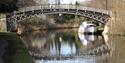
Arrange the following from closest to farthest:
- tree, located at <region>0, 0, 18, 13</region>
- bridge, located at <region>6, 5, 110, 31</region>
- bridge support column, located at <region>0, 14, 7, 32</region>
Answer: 1. bridge support column, located at <region>0, 14, 7, 32</region>
2. tree, located at <region>0, 0, 18, 13</region>
3. bridge, located at <region>6, 5, 110, 31</region>

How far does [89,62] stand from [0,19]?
31.7 meters

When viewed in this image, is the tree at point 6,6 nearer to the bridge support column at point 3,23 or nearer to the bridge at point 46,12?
the bridge at point 46,12

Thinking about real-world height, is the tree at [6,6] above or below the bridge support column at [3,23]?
above

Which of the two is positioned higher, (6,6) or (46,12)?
(6,6)

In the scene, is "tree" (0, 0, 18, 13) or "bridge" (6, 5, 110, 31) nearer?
"tree" (0, 0, 18, 13)

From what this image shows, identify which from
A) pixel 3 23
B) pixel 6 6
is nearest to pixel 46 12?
pixel 6 6

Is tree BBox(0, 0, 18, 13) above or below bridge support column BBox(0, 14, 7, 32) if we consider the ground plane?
above

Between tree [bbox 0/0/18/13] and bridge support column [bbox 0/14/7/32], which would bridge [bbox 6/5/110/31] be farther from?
bridge support column [bbox 0/14/7/32]

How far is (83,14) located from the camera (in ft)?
230

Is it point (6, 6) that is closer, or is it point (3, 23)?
point (3, 23)

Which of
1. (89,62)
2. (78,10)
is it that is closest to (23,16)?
(78,10)

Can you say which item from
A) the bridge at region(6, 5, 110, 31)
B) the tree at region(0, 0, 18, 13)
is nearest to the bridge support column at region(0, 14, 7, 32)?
the bridge at region(6, 5, 110, 31)

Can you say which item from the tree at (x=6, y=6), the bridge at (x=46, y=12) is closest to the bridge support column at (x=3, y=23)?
the bridge at (x=46, y=12)

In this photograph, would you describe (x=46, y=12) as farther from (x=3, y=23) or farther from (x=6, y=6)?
(x=3, y=23)
